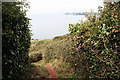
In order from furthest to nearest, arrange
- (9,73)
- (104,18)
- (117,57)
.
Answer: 1. (104,18)
2. (117,57)
3. (9,73)

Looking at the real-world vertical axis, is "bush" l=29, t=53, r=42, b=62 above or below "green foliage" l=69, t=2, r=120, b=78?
below

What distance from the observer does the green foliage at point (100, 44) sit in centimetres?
700

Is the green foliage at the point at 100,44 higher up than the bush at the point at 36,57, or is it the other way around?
the green foliage at the point at 100,44

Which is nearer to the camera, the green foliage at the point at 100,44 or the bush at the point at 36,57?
the green foliage at the point at 100,44

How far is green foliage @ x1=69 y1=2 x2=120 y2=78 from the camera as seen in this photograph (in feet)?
23.0

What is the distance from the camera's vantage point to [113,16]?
7199 mm

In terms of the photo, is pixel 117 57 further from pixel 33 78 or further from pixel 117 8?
pixel 33 78

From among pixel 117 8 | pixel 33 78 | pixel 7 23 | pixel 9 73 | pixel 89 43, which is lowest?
pixel 33 78

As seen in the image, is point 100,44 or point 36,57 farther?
point 36,57

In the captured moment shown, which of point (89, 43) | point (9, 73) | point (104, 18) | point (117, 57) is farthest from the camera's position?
point (89, 43)

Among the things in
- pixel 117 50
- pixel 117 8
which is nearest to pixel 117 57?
pixel 117 50

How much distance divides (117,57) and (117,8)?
9.62 ft

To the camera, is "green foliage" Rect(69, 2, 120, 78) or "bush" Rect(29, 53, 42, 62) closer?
"green foliage" Rect(69, 2, 120, 78)

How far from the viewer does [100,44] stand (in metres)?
7.56
